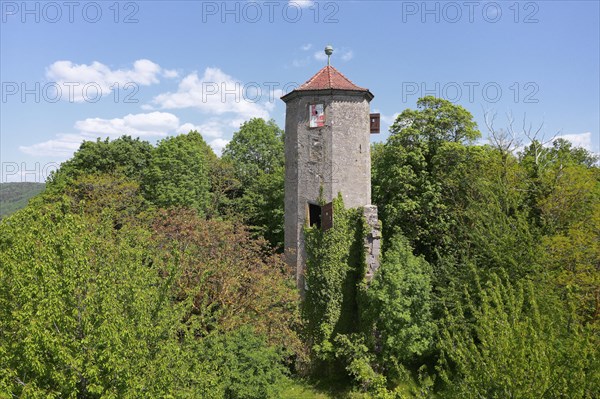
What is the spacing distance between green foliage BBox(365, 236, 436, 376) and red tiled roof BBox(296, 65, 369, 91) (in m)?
7.91

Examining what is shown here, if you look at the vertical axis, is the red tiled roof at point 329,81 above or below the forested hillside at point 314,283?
above

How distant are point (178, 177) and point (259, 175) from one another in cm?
702

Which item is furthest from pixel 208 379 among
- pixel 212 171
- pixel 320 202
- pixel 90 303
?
pixel 212 171

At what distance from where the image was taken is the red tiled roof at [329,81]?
64.4 feet

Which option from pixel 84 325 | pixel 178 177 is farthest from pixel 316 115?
pixel 84 325

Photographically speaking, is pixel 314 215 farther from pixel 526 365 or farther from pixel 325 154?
pixel 526 365

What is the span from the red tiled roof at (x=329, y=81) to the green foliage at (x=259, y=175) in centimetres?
827

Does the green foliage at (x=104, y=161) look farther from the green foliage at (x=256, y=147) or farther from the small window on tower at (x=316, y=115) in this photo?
the small window on tower at (x=316, y=115)

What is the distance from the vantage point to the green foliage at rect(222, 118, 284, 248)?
28.5 m

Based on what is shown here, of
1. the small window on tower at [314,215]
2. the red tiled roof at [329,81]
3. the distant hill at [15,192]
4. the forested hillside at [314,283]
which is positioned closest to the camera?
the forested hillside at [314,283]

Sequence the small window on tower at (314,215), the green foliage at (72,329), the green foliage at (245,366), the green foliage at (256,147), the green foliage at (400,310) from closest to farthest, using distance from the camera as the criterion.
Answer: the green foliage at (72,329) → the green foliage at (245,366) → the green foliage at (400,310) → the small window on tower at (314,215) → the green foliage at (256,147)

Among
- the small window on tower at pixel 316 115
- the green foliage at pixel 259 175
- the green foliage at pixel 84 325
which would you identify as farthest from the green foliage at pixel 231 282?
the small window on tower at pixel 316 115

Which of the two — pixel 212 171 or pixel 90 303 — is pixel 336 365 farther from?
pixel 212 171

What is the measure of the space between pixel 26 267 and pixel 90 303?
57.3 inches
